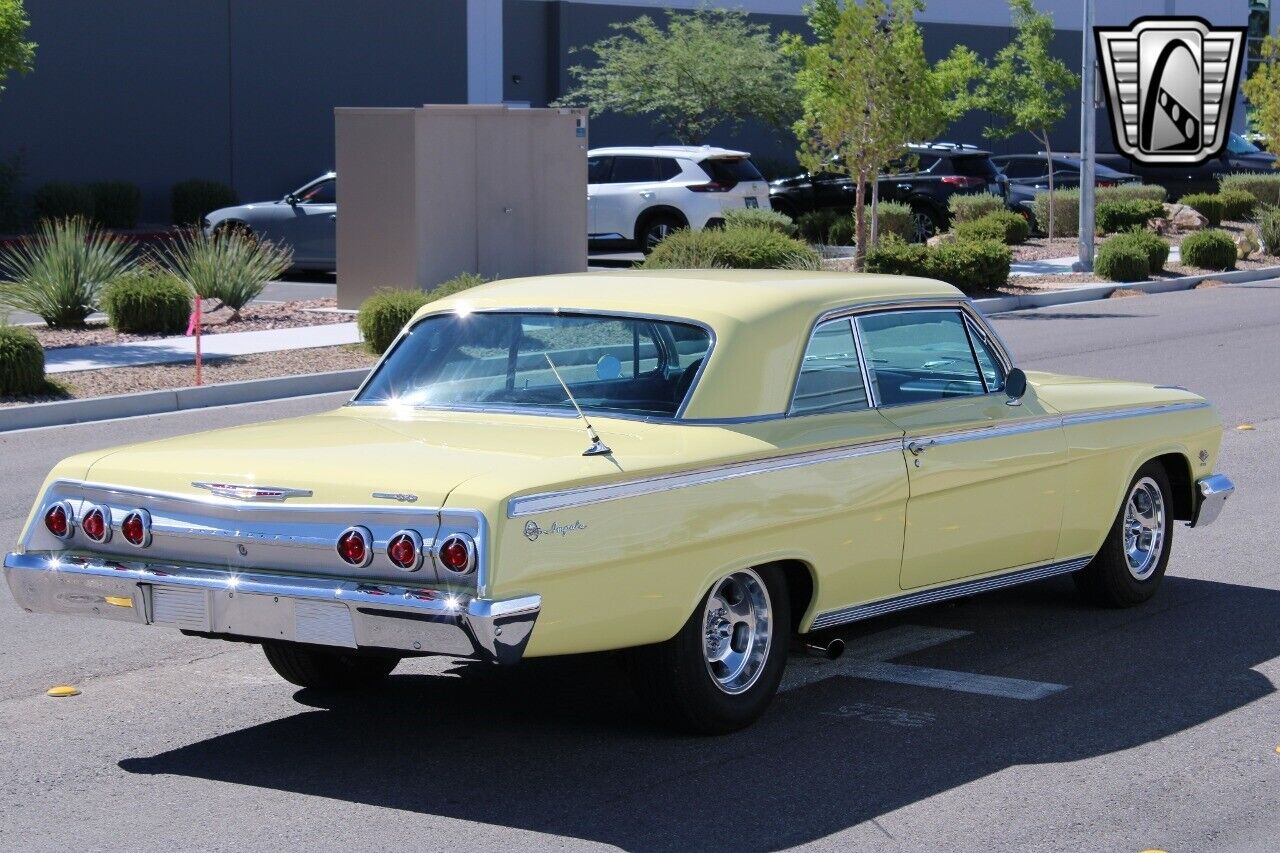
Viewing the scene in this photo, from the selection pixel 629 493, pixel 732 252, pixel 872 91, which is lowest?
pixel 629 493

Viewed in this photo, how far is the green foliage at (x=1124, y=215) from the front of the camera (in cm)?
3312

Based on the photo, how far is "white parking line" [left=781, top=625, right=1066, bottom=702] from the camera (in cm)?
660

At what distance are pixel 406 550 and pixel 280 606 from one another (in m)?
0.46

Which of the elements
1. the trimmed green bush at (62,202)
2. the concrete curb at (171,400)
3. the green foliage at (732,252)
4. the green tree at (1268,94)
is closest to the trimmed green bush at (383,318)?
the concrete curb at (171,400)

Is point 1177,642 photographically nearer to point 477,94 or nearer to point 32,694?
point 32,694

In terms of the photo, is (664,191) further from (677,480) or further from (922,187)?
(677,480)

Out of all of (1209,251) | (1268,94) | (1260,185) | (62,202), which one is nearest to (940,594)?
(1209,251)

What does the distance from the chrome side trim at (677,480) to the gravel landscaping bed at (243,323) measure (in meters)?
13.8

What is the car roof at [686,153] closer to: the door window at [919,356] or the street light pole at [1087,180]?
the street light pole at [1087,180]

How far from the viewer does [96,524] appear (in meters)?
5.79

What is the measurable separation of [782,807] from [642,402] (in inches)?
60.5

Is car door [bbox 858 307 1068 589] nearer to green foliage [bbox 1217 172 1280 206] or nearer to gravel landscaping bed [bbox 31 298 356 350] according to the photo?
gravel landscaping bed [bbox 31 298 356 350]

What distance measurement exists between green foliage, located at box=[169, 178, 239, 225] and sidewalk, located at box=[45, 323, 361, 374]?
528 inches

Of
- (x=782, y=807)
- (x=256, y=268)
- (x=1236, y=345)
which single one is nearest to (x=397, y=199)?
(x=256, y=268)
